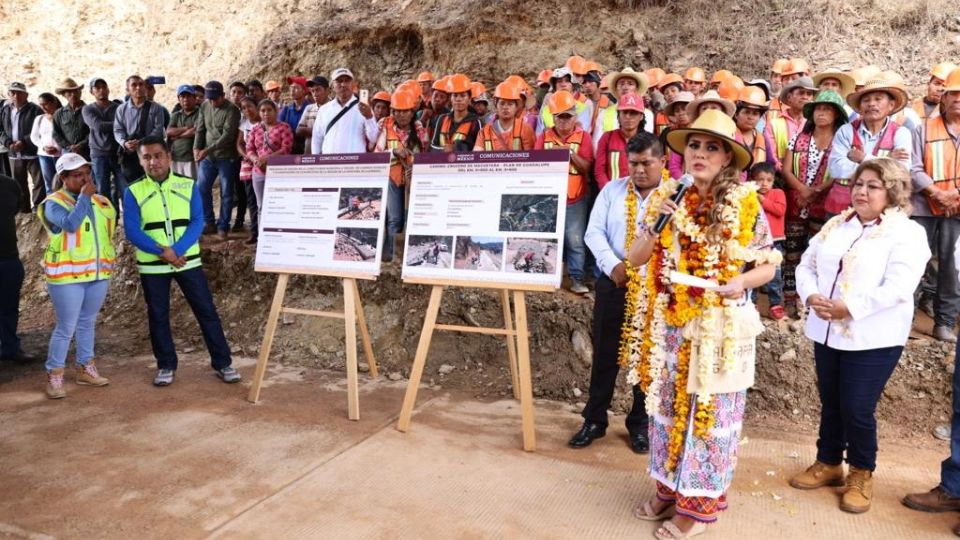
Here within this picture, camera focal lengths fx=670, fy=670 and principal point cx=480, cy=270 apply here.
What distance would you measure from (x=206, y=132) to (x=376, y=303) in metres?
3.61

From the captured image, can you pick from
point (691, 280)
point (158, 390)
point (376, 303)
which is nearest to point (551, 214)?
point (691, 280)

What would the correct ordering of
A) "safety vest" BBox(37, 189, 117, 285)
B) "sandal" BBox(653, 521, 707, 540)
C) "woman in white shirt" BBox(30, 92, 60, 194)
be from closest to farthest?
"sandal" BBox(653, 521, 707, 540)
"safety vest" BBox(37, 189, 117, 285)
"woman in white shirt" BBox(30, 92, 60, 194)

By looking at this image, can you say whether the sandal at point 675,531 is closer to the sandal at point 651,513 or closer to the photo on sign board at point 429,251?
the sandal at point 651,513

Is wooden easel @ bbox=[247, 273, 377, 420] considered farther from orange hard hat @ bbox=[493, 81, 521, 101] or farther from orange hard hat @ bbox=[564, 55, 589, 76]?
orange hard hat @ bbox=[564, 55, 589, 76]

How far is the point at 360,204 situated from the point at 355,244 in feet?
1.04

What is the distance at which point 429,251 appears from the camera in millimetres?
4801

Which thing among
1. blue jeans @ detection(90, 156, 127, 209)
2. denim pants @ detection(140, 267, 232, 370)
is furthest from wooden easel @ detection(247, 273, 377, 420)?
blue jeans @ detection(90, 156, 127, 209)

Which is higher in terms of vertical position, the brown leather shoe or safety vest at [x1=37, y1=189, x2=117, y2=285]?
safety vest at [x1=37, y1=189, x2=117, y2=285]

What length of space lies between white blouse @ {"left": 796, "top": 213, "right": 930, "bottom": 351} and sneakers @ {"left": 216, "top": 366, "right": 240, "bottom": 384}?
464cm

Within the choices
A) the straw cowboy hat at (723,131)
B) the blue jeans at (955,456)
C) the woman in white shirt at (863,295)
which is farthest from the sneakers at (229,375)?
the blue jeans at (955,456)

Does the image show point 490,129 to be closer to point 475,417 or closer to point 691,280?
point 475,417

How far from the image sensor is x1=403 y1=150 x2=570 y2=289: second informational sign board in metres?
4.48

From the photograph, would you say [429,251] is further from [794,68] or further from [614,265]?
[794,68]

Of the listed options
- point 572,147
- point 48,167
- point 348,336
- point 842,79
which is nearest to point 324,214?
point 348,336
